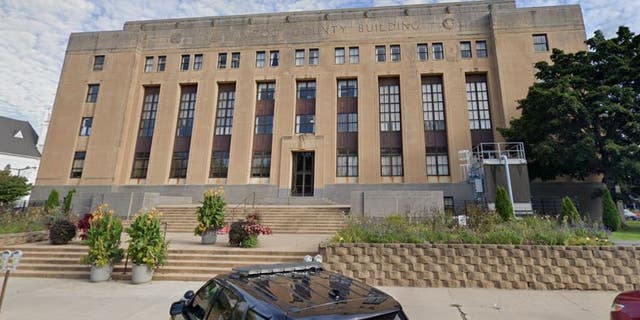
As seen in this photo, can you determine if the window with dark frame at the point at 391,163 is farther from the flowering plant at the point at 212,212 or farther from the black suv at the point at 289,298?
the black suv at the point at 289,298

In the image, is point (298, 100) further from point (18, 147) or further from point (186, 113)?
point (18, 147)

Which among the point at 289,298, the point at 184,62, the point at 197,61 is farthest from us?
the point at 184,62

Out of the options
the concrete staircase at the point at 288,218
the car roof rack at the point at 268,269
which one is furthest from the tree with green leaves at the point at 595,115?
the car roof rack at the point at 268,269

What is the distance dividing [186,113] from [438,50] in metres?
26.0

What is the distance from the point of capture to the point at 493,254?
26.6 ft

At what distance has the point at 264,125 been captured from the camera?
91.5 feet

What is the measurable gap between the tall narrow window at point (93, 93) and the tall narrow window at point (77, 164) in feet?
18.7

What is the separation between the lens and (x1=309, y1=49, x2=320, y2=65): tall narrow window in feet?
93.8

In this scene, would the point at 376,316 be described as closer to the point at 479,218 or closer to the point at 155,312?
the point at 155,312

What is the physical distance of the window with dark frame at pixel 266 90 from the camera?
94.1ft

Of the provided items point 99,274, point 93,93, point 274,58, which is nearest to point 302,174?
point 274,58

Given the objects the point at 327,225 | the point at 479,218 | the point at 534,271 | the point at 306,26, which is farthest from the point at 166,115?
the point at 534,271

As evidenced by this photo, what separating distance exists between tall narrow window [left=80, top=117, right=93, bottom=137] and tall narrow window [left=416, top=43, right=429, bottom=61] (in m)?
33.8

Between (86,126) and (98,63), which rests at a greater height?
(98,63)
